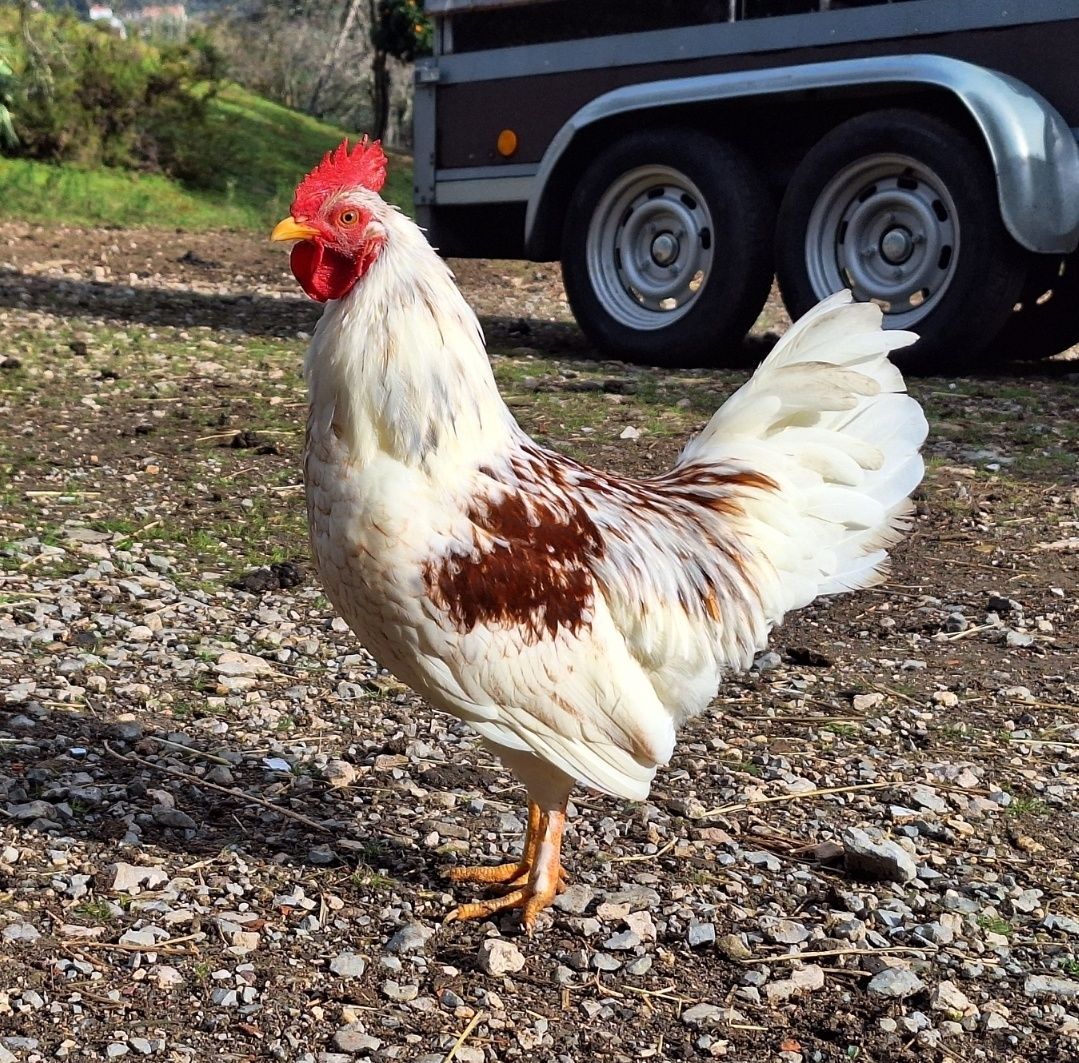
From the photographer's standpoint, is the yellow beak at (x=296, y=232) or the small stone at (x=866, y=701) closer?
the yellow beak at (x=296, y=232)

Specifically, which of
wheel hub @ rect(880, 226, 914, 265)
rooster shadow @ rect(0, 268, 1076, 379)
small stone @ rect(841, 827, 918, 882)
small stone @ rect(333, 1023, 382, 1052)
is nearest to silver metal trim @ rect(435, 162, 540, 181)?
rooster shadow @ rect(0, 268, 1076, 379)

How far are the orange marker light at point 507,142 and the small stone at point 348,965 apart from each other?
7.53 meters

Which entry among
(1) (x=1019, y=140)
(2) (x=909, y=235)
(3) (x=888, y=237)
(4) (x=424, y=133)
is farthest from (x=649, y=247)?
(1) (x=1019, y=140)

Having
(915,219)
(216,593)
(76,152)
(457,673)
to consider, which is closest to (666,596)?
(457,673)

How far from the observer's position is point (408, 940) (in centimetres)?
311

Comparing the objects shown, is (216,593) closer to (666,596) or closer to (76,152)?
(666,596)

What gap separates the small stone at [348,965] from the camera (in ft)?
9.75

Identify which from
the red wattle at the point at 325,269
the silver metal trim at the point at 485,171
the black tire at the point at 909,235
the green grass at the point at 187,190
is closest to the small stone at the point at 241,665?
the red wattle at the point at 325,269

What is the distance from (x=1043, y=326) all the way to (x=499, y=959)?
7.72m

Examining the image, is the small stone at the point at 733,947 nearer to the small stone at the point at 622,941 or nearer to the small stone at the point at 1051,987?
the small stone at the point at 622,941

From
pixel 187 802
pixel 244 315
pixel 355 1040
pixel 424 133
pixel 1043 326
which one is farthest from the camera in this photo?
pixel 244 315

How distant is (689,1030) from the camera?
9.36ft

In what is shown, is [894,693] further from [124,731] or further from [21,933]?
[21,933]

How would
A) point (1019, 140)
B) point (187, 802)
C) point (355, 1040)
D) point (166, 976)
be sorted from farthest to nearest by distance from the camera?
point (1019, 140), point (187, 802), point (166, 976), point (355, 1040)
